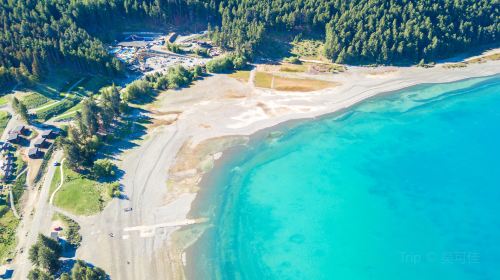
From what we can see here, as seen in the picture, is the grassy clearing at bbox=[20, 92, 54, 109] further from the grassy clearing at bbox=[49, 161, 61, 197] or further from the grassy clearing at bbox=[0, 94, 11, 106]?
the grassy clearing at bbox=[49, 161, 61, 197]

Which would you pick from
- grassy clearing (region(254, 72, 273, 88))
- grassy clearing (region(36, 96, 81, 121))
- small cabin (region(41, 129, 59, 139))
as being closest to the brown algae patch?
grassy clearing (region(254, 72, 273, 88))

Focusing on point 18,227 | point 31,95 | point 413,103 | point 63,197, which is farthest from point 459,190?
point 31,95

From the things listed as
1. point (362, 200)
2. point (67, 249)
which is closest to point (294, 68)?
point (362, 200)

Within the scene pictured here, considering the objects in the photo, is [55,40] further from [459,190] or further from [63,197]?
[459,190]

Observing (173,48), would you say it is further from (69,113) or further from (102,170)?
(102,170)

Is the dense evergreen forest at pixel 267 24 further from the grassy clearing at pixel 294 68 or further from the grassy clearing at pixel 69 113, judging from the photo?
the grassy clearing at pixel 69 113

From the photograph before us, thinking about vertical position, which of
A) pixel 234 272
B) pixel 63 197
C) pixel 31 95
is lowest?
pixel 234 272

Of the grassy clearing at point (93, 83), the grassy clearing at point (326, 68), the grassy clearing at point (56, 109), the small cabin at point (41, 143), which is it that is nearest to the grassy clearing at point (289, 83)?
the grassy clearing at point (326, 68)
